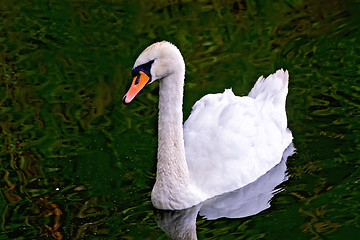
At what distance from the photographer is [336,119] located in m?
8.31

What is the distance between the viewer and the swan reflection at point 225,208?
6.79m

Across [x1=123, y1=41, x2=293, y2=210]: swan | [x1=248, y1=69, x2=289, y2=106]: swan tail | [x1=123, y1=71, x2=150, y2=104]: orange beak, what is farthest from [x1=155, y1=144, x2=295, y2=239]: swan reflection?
[x1=123, y1=71, x2=150, y2=104]: orange beak

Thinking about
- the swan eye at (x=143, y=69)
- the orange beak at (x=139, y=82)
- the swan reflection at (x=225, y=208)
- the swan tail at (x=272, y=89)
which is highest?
the swan eye at (x=143, y=69)

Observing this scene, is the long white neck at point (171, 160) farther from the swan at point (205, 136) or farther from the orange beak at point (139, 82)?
the orange beak at point (139, 82)

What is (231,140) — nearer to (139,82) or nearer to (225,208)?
(225,208)

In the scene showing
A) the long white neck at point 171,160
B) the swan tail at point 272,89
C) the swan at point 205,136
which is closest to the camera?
the swan at point 205,136

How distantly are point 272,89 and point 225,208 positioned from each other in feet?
6.27

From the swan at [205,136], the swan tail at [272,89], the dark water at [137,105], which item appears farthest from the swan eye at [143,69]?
the swan tail at [272,89]

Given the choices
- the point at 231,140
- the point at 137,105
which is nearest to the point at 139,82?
the point at 231,140

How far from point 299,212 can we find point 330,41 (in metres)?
3.74

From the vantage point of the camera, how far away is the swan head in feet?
21.2

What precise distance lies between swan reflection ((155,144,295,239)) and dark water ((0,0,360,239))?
102 mm

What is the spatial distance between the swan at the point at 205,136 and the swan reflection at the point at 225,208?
0.06m

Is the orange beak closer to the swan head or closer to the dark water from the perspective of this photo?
the swan head
